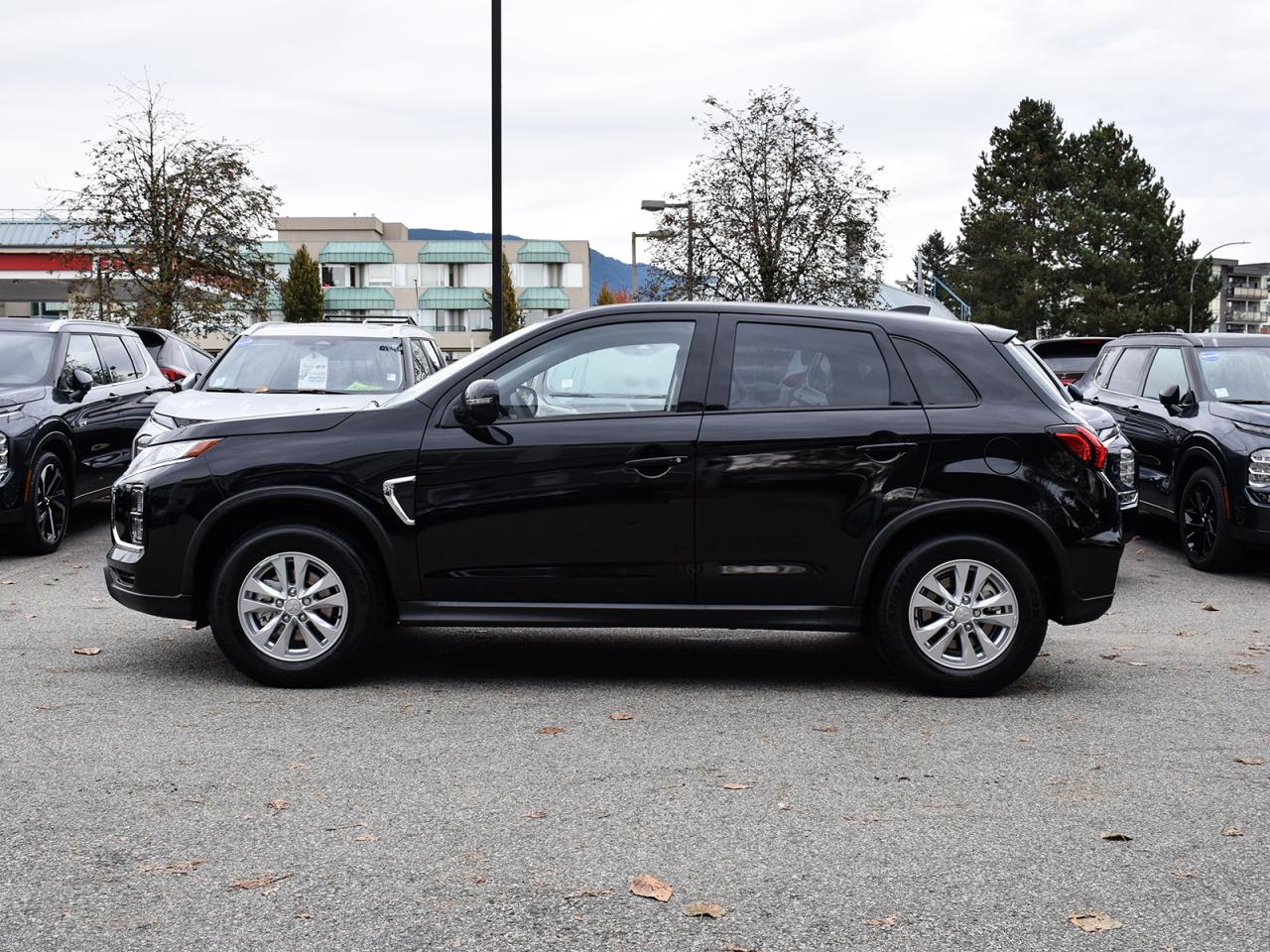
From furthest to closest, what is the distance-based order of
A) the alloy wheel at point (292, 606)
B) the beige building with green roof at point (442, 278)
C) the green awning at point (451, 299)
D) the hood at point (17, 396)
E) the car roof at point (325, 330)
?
the beige building with green roof at point (442, 278)
the green awning at point (451, 299)
the car roof at point (325, 330)
the hood at point (17, 396)
the alloy wheel at point (292, 606)

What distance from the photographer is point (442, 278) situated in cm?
10481

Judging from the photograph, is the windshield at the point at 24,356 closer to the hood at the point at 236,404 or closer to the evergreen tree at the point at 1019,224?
the hood at the point at 236,404

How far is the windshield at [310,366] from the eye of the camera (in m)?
10.5

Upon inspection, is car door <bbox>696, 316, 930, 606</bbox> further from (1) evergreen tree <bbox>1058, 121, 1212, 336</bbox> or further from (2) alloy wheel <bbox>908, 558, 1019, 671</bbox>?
(1) evergreen tree <bbox>1058, 121, 1212, 336</bbox>

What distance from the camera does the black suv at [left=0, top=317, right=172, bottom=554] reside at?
10.0 m

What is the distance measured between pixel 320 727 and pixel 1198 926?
3364 millimetres

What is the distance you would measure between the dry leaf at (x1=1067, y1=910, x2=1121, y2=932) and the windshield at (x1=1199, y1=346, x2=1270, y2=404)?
7847 mm

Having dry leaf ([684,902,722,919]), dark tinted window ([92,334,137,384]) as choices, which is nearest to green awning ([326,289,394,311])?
dark tinted window ([92,334,137,384])

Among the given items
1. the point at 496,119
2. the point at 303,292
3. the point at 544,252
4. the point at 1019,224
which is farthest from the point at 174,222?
the point at 544,252

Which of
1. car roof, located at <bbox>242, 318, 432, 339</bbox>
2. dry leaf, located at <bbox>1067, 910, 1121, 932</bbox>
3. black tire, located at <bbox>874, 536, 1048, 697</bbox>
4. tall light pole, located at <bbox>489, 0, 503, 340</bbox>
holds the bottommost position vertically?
dry leaf, located at <bbox>1067, 910, 1121, 932</bbox>

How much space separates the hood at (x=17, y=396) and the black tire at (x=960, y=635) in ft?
23.9

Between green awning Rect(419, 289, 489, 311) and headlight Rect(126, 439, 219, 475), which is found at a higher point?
green awning Rect(419, 289, 489, 311)

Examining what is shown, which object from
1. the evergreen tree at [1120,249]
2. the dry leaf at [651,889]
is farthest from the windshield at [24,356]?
the evergreen tree at [1120,249]

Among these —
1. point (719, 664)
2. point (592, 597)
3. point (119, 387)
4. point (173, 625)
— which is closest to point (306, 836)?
point (592, 597)
